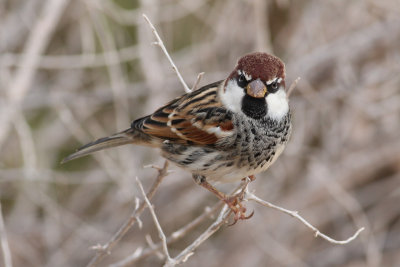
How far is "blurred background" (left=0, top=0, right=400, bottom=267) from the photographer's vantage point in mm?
4168

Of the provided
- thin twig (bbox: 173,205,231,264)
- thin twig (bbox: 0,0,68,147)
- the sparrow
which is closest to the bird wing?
the sparrow

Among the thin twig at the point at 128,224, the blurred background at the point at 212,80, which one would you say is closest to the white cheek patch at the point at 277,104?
the thin twig at the point at 128,224

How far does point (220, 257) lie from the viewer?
15.2 ft

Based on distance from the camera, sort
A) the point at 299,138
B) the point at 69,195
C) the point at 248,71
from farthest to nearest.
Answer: the point at 69,195, the point at 299,138, the point at 248,71

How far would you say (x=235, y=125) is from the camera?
2.70 metres

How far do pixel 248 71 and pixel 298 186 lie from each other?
6.95 ft

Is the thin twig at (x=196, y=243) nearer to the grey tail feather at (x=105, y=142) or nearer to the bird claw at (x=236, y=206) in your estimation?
the bird claw at (x=236, y=206)

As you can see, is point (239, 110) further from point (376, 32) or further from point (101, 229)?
point (101, 229)

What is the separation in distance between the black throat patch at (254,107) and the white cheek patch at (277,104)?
0.07 feet

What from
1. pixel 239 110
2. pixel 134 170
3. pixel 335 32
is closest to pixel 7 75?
pixel 134 170

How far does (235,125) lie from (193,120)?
251 mm

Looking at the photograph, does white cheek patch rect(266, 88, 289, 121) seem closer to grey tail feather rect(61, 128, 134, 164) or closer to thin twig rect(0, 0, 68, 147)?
grey tail feather rect(61, 128, 134, 164)

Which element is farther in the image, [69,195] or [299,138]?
[69,195]

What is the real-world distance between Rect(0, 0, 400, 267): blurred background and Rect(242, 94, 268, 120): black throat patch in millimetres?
1446
